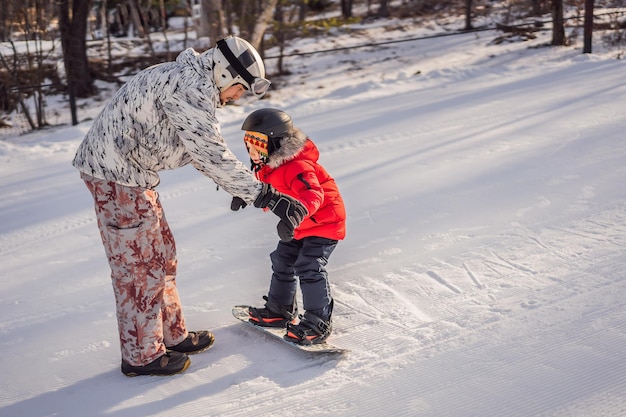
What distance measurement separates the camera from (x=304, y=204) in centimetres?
327

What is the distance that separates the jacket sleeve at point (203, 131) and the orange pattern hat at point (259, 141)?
373mm

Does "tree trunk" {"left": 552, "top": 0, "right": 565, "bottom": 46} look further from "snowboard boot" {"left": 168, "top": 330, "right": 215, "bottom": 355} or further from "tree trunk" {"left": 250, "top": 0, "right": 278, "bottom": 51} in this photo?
"snowboard boot" {"left": 168, "top": 330, "right": 215, "bottom": 355}

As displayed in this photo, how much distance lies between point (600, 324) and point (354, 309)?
1.37m

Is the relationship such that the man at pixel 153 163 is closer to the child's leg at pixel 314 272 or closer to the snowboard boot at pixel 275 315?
the child's leg at pixel 314 272

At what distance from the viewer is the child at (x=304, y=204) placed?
3.35 meters

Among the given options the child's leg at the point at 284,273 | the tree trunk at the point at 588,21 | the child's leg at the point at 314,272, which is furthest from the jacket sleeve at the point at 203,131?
the tree trunk at the point at 588,21

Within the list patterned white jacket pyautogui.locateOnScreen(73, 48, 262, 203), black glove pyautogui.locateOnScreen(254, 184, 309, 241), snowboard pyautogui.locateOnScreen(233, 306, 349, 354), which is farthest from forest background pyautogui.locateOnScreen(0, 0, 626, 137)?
black glove pyautogui.locateOnScreen(254, 184, 309, 241)

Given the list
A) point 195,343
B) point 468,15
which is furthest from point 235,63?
point 468,15

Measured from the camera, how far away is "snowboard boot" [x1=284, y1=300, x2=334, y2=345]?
11.6ft

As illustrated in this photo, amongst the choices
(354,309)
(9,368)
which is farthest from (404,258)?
(9,368)

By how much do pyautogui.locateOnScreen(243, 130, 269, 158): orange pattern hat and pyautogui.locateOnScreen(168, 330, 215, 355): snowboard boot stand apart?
1.08m

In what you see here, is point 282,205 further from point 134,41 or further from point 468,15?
point 134,41

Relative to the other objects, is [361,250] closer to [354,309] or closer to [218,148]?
[354,309]

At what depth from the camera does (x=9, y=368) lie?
3.64 metres
